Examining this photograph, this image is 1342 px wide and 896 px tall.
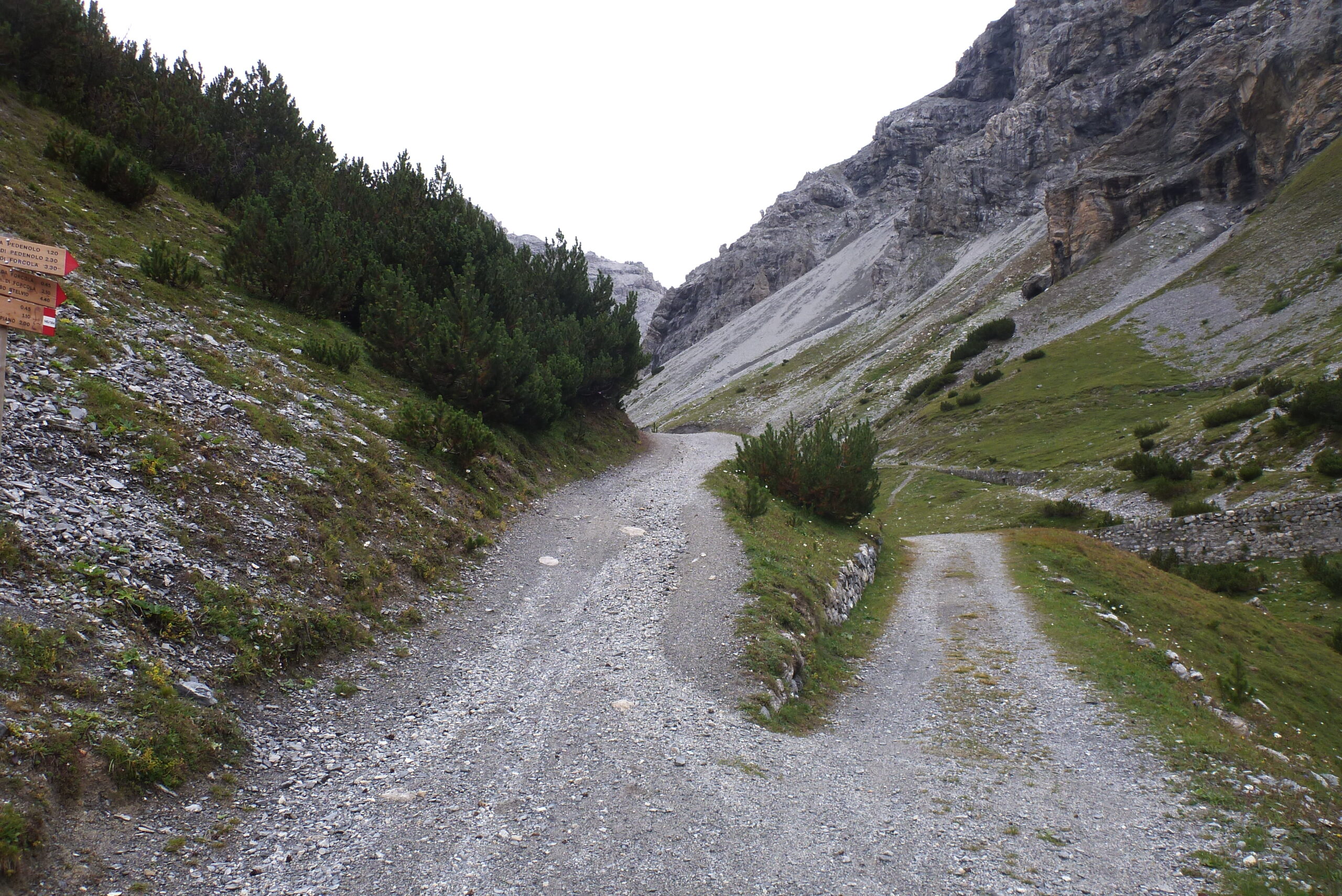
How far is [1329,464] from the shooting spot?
2502 centimetres

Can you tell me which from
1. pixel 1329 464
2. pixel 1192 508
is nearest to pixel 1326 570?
pixel 1329 464

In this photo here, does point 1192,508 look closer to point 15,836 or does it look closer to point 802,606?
point 802,606

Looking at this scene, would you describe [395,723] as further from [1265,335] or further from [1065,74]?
[1065,74]

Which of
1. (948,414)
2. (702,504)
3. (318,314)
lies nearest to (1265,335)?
(948,414)

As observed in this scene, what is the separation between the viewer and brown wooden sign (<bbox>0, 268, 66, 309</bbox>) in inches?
268

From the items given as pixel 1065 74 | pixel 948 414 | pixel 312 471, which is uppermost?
pixel 1065 74

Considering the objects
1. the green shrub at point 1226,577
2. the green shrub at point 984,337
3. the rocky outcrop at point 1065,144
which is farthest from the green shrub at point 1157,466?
the rocky outcrop at point 1065,144

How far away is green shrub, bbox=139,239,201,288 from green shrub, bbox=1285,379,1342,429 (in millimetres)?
42003

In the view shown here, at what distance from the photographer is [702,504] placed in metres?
23.6

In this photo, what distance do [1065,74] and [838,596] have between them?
137 metres

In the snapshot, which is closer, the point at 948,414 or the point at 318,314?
the point at 318,314

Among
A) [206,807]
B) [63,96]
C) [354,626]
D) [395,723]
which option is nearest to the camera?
[206,807]

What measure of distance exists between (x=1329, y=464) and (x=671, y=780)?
3050 cm

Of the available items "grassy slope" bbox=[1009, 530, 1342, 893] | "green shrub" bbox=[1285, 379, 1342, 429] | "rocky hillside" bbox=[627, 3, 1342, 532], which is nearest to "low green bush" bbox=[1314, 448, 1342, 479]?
"rocky hillside" bbox=[627, 3, 1342, 532]
